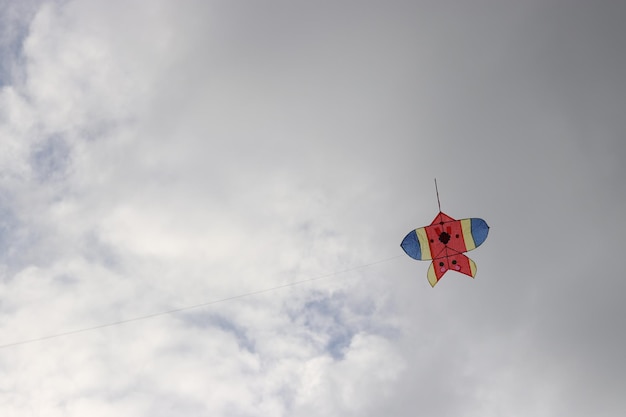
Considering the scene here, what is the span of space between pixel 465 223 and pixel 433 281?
17.2ft

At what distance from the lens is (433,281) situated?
127 feet

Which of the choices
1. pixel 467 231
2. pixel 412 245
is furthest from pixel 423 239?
pixel 467 231

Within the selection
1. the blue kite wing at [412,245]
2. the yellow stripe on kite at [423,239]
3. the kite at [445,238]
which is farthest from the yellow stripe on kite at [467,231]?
the blue kite wing at [412,245]

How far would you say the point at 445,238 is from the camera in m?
37.5

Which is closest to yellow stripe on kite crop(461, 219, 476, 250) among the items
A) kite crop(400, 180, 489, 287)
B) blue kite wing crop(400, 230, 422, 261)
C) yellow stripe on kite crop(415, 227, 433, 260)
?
kite crop(400, 180, 489, 287)

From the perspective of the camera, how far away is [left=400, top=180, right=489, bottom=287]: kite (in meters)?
37.1

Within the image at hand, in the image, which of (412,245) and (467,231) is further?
(412,245)

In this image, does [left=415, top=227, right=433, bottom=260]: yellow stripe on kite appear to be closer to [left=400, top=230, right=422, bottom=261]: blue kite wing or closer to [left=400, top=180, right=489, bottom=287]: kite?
[left=400, top=180, right=489, bottom=287]: kite

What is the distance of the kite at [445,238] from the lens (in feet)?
122

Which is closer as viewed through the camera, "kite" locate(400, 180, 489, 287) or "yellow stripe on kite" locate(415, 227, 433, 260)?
"kite" locate(400, 180, 489, 287)

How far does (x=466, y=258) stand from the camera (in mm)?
38344

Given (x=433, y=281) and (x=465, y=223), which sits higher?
(x=465, y=223)

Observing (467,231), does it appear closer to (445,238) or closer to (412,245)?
(445,238)

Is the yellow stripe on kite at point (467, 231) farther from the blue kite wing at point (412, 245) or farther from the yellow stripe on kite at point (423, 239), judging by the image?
the blue kite wing at point (412, 245)
